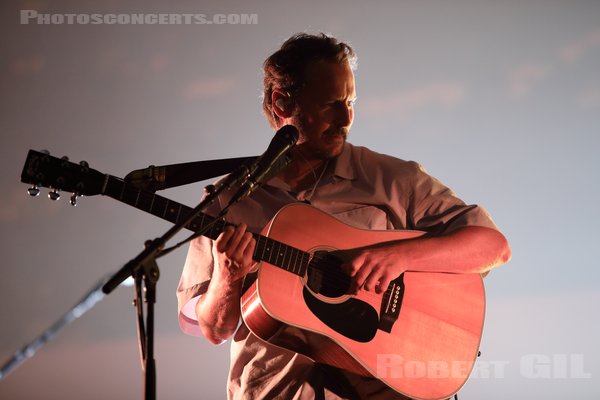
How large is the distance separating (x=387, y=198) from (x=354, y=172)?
0.55 ft

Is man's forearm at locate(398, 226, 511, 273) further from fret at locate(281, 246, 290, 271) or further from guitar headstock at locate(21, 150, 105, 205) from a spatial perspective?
guitar headstock at locate(21, 150, 105, 205)

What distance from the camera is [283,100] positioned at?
2.43m

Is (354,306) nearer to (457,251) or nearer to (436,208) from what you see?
(457,251)

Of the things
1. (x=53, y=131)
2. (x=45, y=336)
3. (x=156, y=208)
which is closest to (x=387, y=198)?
(x=156, y=208)

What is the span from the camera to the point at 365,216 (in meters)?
2.15

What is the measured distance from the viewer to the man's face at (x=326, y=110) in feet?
7.36

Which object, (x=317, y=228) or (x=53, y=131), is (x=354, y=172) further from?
(x=53, y=131)

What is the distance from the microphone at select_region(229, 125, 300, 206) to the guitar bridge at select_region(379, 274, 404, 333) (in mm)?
641

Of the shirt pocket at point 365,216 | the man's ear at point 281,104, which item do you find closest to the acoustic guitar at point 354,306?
the shirt pocket at point 365,216

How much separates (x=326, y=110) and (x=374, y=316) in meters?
0.81

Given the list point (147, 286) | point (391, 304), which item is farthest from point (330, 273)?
point (147, 286)

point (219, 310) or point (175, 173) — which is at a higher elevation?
point (175, 173)

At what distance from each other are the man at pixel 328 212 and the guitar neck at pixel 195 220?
44 millimetres

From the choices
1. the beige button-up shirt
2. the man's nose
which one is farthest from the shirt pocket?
the man's nose
